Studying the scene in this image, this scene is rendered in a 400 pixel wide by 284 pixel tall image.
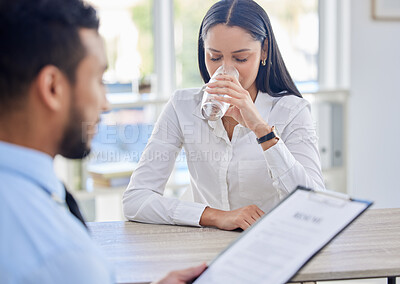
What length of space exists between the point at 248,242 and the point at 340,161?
272cm

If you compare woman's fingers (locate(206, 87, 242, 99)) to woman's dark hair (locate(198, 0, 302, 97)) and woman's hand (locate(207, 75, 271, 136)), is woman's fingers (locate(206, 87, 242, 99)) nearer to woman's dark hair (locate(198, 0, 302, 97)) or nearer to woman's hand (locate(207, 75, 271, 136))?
woman's hand (locate(207, 75, 271, 136))

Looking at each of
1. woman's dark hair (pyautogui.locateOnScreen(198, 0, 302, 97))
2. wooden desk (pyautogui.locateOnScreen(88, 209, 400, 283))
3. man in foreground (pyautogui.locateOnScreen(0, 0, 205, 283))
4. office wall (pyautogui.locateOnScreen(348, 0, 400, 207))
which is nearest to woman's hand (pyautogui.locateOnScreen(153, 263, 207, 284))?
wooden desk (pyautogui.locateOnScreen(88, 209, 400, 283))

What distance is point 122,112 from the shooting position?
11.8 feet

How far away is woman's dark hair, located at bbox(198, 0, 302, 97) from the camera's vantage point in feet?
6.47

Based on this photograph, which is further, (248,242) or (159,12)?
(159,12)

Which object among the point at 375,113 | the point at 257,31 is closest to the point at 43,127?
the point at 257,31

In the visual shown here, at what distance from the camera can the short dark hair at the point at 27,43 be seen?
85cm

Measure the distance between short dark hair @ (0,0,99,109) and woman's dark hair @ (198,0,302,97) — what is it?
44.9 inches

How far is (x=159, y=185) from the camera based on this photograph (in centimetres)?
199

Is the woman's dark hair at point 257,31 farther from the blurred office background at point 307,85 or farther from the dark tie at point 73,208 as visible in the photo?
the blurred office background at point 307,85

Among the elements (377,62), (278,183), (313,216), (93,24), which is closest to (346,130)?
(377,62)

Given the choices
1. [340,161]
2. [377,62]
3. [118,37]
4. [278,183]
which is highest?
[118,37]

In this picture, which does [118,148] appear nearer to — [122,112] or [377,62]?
[122,112]

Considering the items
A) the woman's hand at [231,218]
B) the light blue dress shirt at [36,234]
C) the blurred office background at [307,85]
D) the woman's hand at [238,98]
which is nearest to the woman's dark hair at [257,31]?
the woman's hand at [238,98]
